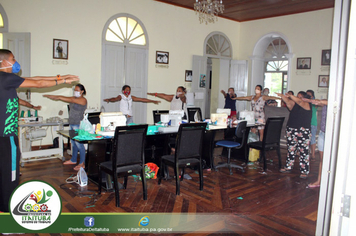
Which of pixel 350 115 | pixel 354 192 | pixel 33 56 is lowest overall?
pixel 354 192

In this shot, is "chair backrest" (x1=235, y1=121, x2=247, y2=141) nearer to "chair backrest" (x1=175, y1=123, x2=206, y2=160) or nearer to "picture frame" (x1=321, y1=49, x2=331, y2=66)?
"chair backrest" (x1=175, y1=123, x2=206, y2=160)

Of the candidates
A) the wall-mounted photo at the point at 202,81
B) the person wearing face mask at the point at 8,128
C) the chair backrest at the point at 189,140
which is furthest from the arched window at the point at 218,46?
the person wearing face mask at the point at 8,128

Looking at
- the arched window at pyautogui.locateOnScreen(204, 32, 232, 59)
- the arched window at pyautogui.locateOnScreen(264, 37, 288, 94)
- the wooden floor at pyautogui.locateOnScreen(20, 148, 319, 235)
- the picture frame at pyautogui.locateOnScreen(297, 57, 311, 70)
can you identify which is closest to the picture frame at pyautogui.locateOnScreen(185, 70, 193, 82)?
the arched window at pyautogui.locateOnScreen(204, 32, 232, 59)

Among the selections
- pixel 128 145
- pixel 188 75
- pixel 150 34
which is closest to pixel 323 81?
pixel 188 75

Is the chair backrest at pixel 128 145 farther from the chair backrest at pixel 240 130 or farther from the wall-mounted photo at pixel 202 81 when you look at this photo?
the wall-mounted photo at pixel 202 81

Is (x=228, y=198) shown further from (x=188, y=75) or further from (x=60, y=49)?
(x=188, y=75)

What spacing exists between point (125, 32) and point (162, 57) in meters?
1.35

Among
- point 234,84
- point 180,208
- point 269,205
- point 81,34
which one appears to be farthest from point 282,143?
point 81,34

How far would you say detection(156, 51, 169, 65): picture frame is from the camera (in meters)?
8.66

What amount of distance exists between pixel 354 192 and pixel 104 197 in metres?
3.32

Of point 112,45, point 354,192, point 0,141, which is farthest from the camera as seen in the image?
point 112,45

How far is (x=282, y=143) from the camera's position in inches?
307

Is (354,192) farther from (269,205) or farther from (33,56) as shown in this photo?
(33,56)

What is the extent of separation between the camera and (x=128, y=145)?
12.2 ft
